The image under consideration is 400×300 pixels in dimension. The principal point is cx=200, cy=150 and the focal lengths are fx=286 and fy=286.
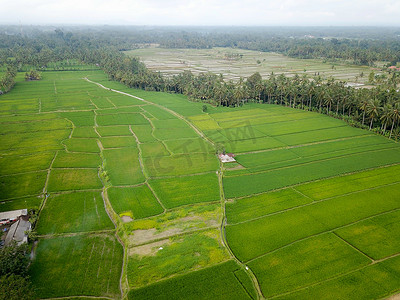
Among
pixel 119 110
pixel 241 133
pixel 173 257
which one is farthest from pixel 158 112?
pixel 173 257

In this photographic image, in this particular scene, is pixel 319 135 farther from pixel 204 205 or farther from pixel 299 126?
pixel 204 205

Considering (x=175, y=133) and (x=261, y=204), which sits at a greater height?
(x=175, y=133)

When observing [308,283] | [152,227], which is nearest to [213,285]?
[308,283]

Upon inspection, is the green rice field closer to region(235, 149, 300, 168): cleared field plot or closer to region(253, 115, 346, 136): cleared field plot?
region(235, 149, 300, 168): cleared field plot

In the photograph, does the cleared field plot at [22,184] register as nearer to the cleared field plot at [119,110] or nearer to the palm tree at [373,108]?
the cleared field plot at [119,110]

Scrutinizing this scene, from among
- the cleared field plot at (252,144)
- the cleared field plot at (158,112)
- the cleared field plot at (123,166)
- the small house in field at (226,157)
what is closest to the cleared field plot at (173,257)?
the cleared field plot at (123,166)

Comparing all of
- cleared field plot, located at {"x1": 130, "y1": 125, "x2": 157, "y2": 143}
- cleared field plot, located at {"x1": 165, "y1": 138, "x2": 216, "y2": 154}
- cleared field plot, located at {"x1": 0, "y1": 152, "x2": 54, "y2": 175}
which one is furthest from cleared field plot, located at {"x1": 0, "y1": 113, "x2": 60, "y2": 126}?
cleared field plot, located at {"x1": 165, "y1": 138, "x2": 216, "y2": 154}
